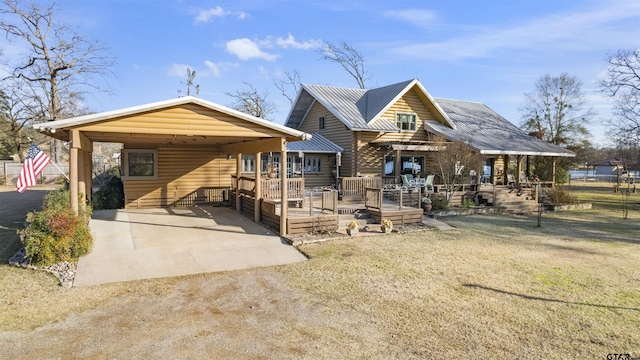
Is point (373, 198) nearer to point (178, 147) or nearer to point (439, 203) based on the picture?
point (439, 203)

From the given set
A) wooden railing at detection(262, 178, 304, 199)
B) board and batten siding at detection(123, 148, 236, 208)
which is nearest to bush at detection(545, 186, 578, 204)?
wooden railing at detection(262, 178, 304, 199)

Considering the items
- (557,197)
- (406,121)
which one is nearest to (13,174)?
(406,121)

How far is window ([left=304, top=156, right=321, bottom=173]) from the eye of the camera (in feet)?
62.8

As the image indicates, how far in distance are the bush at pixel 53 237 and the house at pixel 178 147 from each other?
2.30 ft

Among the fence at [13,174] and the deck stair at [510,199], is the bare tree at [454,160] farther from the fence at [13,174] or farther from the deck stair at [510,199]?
the fence at [13,174]

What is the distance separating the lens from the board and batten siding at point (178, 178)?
614 inches

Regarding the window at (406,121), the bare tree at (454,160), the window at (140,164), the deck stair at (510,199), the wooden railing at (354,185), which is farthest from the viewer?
the window at (406,121)

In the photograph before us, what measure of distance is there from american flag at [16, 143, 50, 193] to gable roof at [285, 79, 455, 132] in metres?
12.0

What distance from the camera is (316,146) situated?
19.1 metres

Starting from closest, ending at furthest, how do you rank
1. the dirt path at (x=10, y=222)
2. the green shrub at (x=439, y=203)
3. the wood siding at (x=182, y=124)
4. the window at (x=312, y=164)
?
the dirt path at (x=10, y=222) → the wood siding at (x=182, y=124) → the green shrub at (x=439, y=203) → the window at (x=312, y=164)

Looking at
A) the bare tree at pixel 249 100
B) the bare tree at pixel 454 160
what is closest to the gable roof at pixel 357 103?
the bare tree at pixel 454 160

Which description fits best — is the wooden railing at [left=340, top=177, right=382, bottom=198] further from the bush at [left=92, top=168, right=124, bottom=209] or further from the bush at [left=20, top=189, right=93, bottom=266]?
the bush at [left=92, top=168, right=124, bottom=209]

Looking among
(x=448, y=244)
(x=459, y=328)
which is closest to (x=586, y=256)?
(x=448, y=244)

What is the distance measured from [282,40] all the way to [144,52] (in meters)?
16.0
